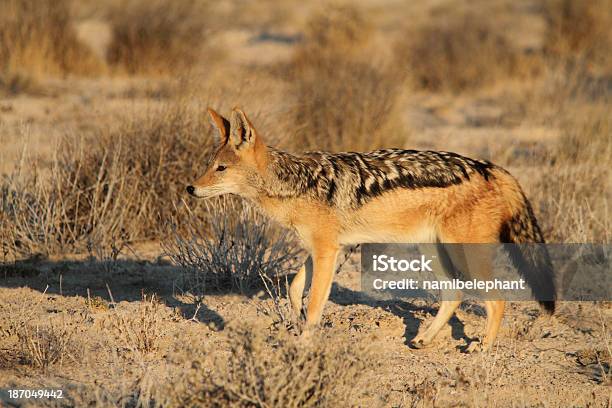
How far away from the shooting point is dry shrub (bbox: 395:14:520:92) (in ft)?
58.9

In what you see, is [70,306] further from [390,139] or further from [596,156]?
[596,156]

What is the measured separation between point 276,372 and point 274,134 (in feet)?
17.8

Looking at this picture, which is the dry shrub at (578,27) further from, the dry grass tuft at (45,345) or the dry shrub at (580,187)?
the dry grass tuft at (45,345)

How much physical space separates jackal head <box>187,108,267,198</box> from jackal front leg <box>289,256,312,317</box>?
798 mm

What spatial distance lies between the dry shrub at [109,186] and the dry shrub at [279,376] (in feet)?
13.4

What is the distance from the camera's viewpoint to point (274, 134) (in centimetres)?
988

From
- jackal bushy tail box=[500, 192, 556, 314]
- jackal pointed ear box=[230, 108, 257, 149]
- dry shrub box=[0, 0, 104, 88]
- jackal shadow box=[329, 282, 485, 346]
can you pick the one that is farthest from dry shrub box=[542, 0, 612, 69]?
jackal pointed ear box=[230, 108, 257, 149]

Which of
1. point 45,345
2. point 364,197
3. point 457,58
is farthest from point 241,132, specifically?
point 457,58

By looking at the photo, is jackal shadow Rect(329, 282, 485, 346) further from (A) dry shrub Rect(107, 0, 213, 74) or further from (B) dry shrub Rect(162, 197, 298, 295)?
(A) dry shrub Rect(107, 0, 213, 74)

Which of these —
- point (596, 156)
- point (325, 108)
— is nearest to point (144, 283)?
point (325, 108)

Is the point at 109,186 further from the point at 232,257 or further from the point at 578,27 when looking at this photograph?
the point at 578,27

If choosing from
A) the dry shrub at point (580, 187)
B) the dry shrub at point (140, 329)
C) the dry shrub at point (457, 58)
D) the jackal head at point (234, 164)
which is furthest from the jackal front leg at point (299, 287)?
the dry shrub at point (457, 58)

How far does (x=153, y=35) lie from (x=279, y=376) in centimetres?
1333

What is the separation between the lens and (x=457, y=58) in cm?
1811
